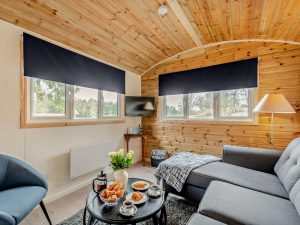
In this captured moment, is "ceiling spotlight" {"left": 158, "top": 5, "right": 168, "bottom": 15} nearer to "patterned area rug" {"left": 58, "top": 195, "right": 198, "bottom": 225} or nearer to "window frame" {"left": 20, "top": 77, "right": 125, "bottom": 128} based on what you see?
"window frame" {"left": 20, "top": 77, "right": 125, "bottom": 128}

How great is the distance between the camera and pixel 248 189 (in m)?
1.54

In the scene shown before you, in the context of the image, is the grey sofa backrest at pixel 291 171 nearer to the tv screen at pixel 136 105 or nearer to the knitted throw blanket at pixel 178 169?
the knitted throw blanket at pixel 178 169

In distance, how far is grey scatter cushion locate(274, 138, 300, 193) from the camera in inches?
56.2

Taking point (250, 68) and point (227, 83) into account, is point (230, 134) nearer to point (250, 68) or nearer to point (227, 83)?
point (227, 83)

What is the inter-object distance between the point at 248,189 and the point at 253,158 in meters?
0.74

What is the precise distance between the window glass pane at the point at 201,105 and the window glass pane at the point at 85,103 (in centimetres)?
197

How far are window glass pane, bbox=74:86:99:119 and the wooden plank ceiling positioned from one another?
67 centimetres

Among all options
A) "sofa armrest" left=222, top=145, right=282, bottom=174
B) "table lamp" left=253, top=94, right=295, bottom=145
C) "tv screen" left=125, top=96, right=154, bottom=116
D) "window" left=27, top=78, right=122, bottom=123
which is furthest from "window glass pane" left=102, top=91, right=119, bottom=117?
"table lamp" left=253, top=94, right=295, bottom=145

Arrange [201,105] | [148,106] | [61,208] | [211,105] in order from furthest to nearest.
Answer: [148,106] → [201,105] → [211,105] → [61,208]

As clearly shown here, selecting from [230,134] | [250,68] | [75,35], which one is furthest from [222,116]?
[75,35]

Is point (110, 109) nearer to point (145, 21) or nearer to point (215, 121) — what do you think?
point (145, 21)

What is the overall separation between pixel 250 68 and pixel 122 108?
2.57 metres

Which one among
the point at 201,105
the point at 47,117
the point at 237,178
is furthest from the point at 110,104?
the point at 237,178

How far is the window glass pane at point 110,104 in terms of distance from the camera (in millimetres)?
3262
